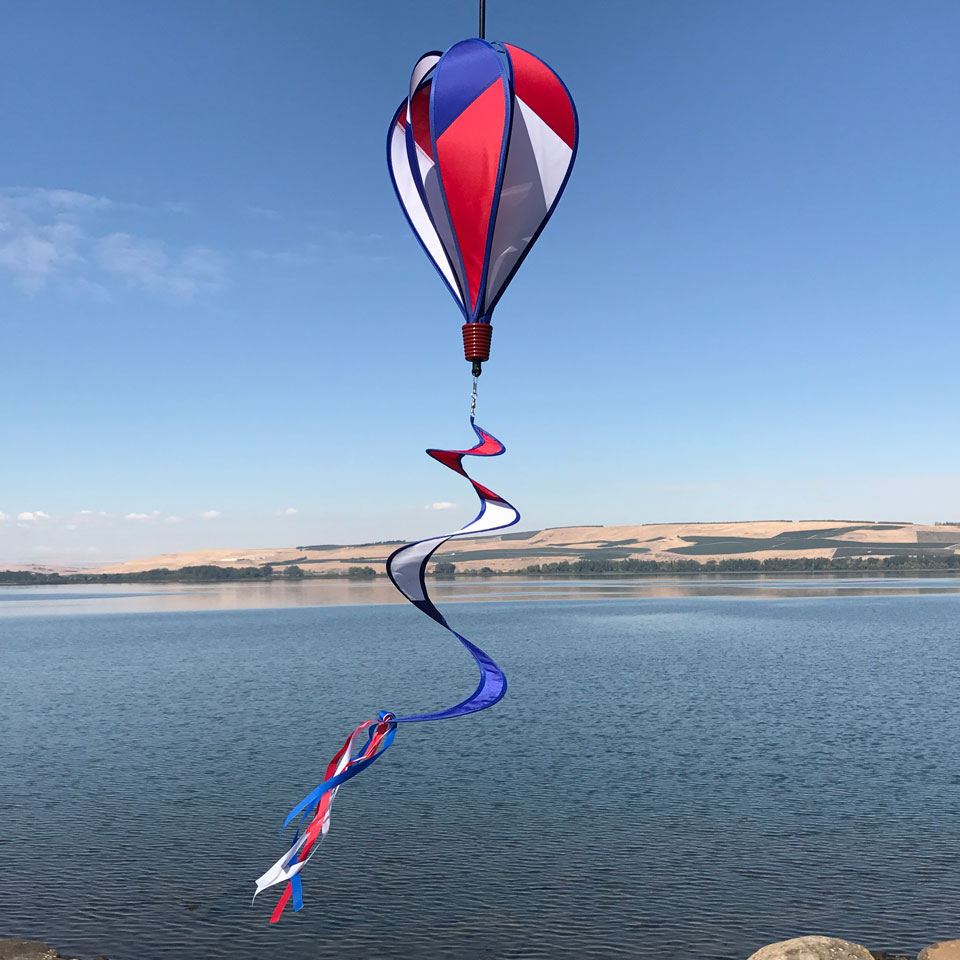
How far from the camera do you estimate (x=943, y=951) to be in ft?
34.7

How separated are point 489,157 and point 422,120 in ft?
4.24

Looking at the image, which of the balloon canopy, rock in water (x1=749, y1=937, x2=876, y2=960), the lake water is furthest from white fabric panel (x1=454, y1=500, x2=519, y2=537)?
the lake water

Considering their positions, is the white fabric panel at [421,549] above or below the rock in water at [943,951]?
above

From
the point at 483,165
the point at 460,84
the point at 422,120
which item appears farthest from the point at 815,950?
the point at 422,120

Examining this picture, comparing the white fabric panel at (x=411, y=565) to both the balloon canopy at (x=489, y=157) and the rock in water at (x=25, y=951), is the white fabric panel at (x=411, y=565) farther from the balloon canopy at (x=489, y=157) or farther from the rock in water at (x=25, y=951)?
the rock in water at (x=25, y=951)

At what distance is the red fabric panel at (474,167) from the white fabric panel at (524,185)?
0.17 m

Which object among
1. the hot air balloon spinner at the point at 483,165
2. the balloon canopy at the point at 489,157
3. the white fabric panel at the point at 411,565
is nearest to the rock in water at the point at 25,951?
the hot air balloon spinner at the point at 483,165

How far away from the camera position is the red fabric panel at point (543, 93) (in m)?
9.76

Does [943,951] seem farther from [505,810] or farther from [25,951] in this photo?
[25,951]

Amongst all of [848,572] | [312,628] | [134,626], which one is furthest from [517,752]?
[848,572]

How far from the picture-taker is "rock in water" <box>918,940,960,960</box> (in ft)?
34.4

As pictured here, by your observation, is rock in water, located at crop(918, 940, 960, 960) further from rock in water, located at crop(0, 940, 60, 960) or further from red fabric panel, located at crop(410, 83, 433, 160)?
red fabric panel, located at crop(410, 83, 433, 160)

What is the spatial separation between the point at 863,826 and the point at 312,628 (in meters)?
58.5

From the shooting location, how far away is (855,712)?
94.2 ft
